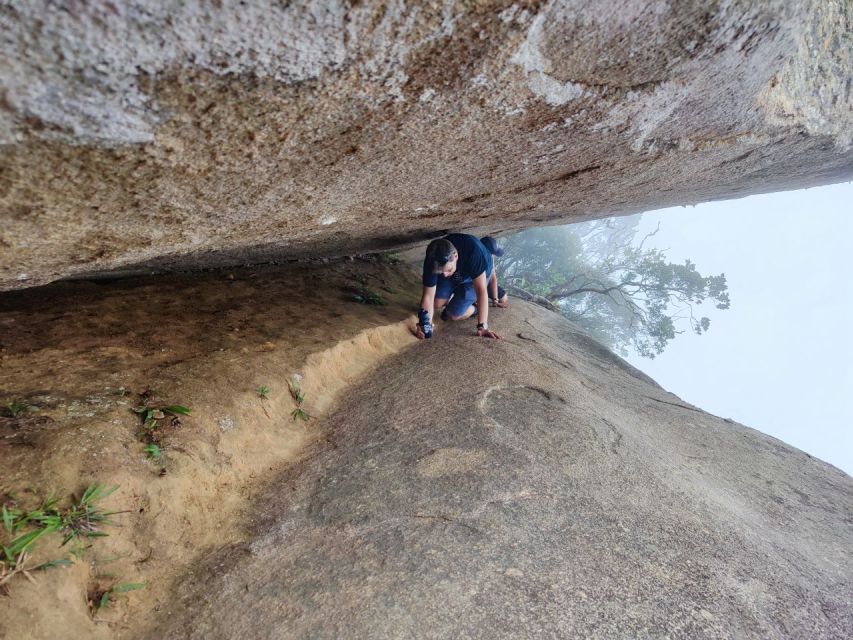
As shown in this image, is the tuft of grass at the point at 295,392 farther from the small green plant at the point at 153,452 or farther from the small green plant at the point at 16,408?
the small green plant at the point at 16,408

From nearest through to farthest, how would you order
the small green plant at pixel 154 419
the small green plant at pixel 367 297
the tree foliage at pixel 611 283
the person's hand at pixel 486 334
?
1. the small green plant at pixel 154 419
2. the person's hand at pixel 486 334
3. the small green plant at pixel 367 297
4. the tree foliage at pixel 611 283

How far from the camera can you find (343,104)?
191 centimetres

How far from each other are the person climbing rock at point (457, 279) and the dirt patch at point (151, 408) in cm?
63

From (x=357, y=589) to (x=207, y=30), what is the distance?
7.37 ft

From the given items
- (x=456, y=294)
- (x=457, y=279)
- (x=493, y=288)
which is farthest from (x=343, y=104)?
(x=493, y=288)

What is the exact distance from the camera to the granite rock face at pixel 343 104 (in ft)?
4.65

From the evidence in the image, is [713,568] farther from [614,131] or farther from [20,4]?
[20,4]

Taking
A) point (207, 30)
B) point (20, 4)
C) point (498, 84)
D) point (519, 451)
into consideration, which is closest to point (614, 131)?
point (498, 84)

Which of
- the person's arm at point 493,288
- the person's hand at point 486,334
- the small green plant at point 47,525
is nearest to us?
the small green plant at point 47,525

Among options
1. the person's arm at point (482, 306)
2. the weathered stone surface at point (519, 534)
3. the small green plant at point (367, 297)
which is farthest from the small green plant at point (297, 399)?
the person's arm at point (482, 306)

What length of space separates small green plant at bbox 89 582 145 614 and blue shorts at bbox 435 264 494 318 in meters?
4.15

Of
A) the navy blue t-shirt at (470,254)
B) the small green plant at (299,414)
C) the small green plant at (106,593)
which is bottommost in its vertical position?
the small green plant at (106,593)

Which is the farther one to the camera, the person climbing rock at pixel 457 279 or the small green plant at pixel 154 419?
the person climbing rock at pixel 457 279

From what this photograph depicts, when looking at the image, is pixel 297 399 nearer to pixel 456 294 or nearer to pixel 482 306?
pixel 482 306
